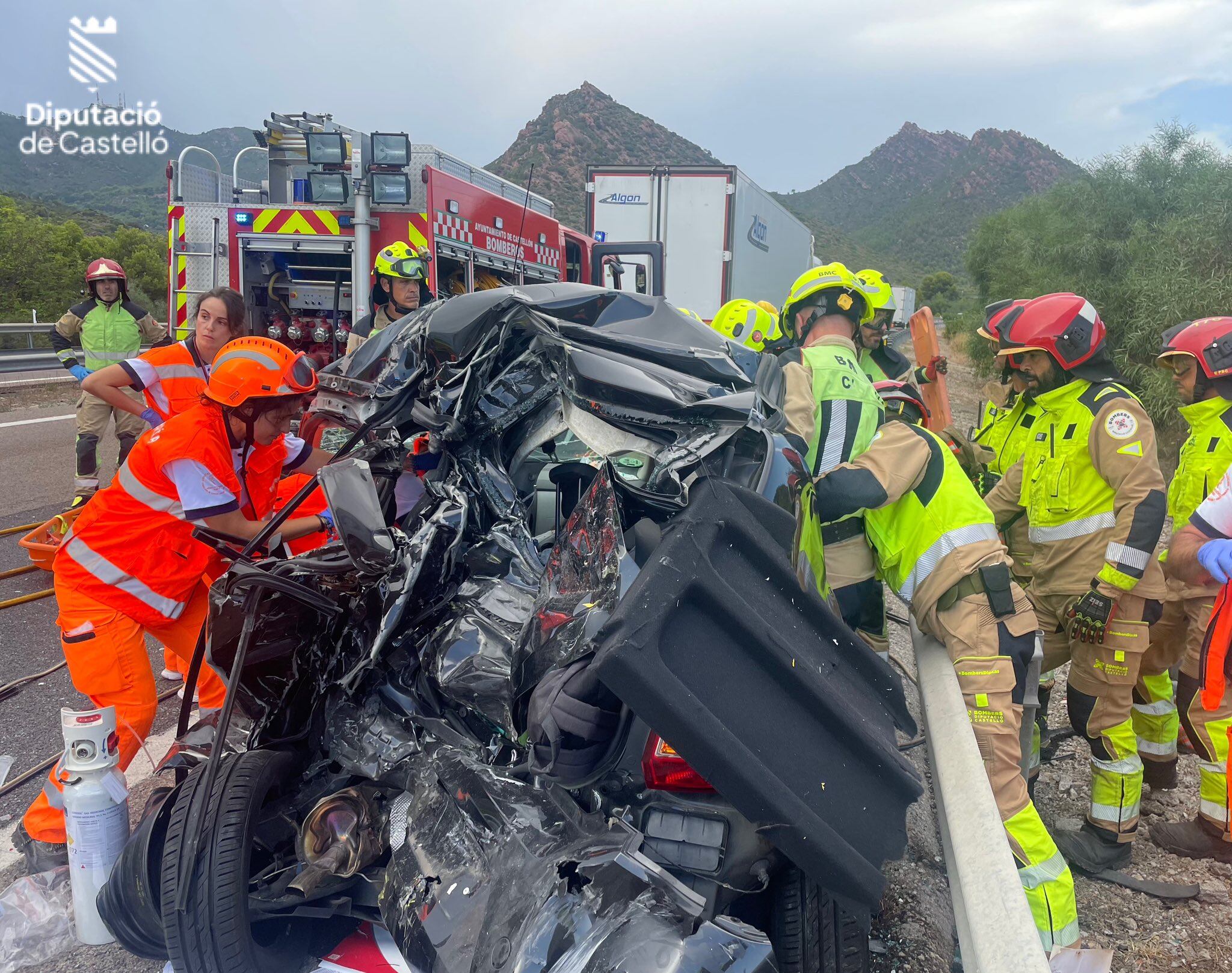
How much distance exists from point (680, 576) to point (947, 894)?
6.60 feet

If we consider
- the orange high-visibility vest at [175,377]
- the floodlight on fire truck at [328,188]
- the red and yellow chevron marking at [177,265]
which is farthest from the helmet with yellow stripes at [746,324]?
the red and yellow chevron marking at [177,265]

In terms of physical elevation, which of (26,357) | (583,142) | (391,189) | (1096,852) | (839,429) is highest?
(583,142)

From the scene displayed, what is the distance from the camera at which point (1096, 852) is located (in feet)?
10.4

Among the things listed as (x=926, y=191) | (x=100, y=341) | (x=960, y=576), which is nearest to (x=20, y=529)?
(x=100, y=341)

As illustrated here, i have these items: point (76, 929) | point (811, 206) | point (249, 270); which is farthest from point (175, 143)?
point (76, 929)

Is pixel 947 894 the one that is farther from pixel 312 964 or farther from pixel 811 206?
pixel 811 206

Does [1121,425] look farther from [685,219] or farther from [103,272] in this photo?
[685,219]

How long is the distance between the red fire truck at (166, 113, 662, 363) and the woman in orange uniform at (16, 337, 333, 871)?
3659mm

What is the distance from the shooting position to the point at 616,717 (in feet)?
5.43

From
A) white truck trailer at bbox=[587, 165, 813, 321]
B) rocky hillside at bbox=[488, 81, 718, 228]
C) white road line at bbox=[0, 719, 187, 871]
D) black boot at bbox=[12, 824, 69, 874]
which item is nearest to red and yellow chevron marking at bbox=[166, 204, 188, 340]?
white road line at bbox=[0, 719, 187, 871]

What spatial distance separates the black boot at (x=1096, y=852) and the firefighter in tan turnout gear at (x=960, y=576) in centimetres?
72

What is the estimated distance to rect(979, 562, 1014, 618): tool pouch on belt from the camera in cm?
257

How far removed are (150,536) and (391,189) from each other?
442 centimetres

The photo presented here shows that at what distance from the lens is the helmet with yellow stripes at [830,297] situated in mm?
3695
